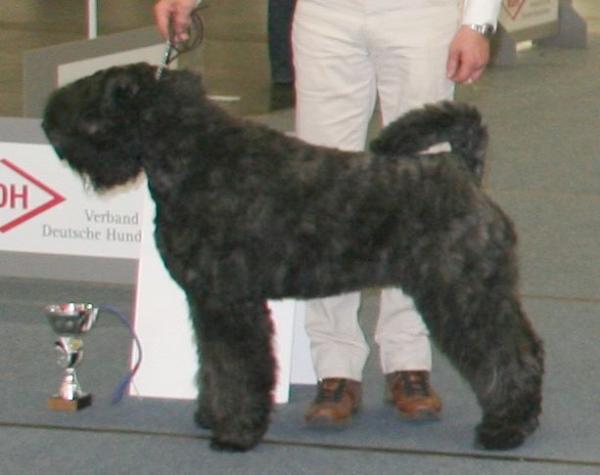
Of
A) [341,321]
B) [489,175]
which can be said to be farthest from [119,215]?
[489,175]

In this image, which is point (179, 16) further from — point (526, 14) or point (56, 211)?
point (526, 14)

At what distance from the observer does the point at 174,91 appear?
10.4 feet

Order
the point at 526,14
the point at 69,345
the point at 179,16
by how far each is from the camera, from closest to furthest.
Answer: the point at 179,16 < the point at 69,345 < the point at 526,14

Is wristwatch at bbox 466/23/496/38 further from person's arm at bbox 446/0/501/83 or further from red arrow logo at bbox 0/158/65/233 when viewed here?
red arrow logo at bbox 0/158/65/233

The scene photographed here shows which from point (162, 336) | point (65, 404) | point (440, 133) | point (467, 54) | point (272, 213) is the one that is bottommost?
point (65, 404)

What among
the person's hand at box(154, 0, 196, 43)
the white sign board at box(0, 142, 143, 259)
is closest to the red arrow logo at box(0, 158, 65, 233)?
the white sign board at box(0, 142, 143, 259)

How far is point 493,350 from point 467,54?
70 cm

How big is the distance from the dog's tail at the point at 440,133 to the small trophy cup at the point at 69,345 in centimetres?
93

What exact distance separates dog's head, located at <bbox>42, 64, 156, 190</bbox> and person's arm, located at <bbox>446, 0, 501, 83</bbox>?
743 millimetres

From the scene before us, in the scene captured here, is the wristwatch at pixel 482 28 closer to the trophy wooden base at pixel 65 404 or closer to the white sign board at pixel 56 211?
the trophy wooden base at pixel 65 404

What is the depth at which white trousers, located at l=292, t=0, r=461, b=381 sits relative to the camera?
350cm

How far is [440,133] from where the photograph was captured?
3285mm

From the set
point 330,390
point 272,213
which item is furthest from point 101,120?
point 330,390

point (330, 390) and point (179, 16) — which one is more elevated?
point (179, 16)
